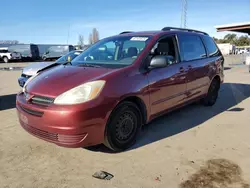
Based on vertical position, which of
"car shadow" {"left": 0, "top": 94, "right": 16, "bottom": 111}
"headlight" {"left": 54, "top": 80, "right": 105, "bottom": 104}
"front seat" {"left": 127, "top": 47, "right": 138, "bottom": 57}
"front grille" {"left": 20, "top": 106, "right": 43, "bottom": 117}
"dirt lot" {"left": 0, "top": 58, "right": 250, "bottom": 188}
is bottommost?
"dirt lot" {"left": 0, "top": 58, "right": 250, "bottom": 188}

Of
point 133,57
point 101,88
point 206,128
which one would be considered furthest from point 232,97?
point 101,88

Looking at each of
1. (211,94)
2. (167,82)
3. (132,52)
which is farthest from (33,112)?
(211,94)

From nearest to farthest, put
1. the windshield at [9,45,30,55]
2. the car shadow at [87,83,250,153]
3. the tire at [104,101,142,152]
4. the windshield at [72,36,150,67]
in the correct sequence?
the tire at [104,101,142,152] < the windshield at [72,36,150,67] < the car shadow at [87,83,250,153] < the windshield at [9,45,30,55]

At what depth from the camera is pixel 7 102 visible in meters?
6.99

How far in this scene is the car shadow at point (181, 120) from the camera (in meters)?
4.19

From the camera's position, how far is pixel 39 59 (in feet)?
125

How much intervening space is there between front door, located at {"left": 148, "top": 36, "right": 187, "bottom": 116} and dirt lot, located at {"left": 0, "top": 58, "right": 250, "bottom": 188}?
0.53m

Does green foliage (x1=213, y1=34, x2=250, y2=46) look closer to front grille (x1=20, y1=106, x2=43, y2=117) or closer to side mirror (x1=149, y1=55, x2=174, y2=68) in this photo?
side mirror (x1=149, y1=55, x2=174, y2=68)

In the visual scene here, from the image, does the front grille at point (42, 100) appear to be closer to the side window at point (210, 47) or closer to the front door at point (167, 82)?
the front door at point (167, 82)

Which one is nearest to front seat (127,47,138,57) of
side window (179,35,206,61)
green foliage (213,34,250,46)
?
side window (179,35,206,61)

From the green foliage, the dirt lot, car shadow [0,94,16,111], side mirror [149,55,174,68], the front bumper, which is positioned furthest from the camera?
the green foliage

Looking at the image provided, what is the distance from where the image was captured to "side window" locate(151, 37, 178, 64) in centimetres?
439

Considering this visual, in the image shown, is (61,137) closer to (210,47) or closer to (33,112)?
(33,112)

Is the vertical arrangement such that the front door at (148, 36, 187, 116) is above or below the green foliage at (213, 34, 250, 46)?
below
